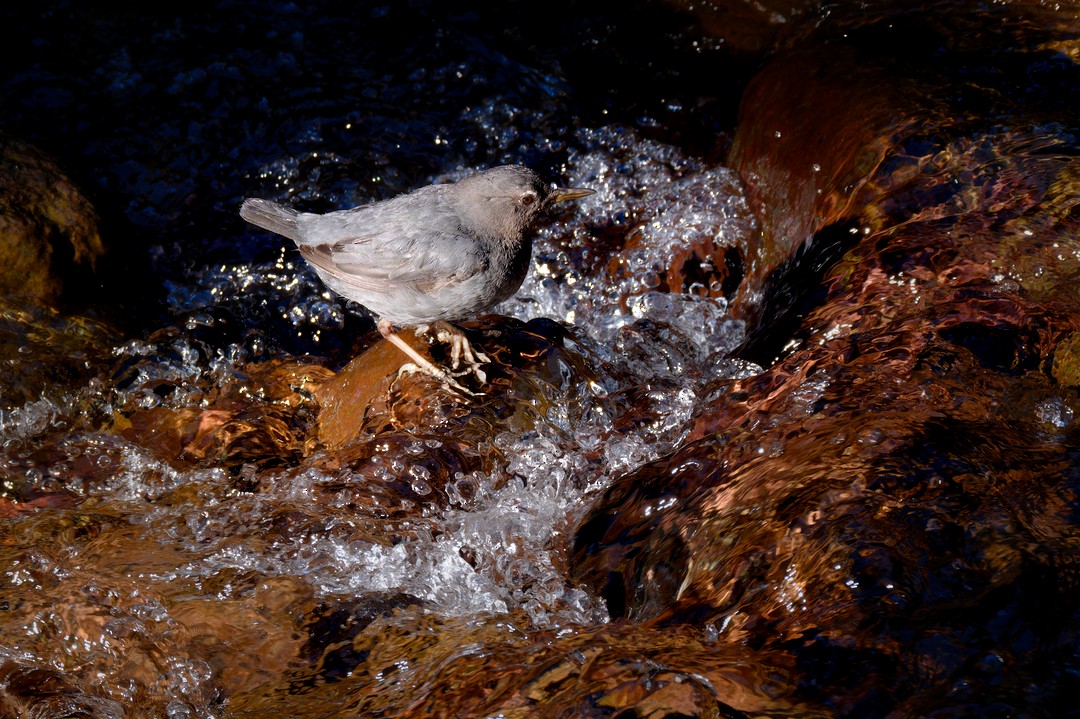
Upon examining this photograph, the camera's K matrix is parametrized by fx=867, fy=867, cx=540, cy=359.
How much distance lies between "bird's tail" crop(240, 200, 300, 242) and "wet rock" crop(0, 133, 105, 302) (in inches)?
43.6

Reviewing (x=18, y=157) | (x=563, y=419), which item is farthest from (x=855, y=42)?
(x=18, y=157)

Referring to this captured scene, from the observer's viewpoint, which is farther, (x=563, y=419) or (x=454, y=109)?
(x=454, y=109)

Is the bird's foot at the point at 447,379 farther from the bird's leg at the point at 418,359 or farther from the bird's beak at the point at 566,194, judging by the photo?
the bird's beak at the point at 566,194

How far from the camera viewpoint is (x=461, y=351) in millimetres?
4367

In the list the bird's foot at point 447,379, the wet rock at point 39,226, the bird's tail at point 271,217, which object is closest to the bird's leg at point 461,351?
the bird's foot at point 447,379

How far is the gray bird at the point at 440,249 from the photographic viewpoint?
4.11m

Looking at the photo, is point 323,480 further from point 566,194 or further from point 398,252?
point 566,194

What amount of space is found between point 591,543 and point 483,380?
110cm

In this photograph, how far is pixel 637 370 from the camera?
4.62 m

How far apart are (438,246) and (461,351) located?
21.9 inches

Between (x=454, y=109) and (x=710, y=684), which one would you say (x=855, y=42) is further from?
(x=710, y=684)

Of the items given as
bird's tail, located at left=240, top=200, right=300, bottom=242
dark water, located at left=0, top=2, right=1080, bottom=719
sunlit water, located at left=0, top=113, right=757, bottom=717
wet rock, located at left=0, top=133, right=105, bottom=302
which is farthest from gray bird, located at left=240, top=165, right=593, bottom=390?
wet rock, located at left=0, top=133, right=105, bottom=302

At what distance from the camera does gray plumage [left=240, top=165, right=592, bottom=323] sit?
411 cm

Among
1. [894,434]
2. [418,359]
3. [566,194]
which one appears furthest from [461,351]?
[894,434]
